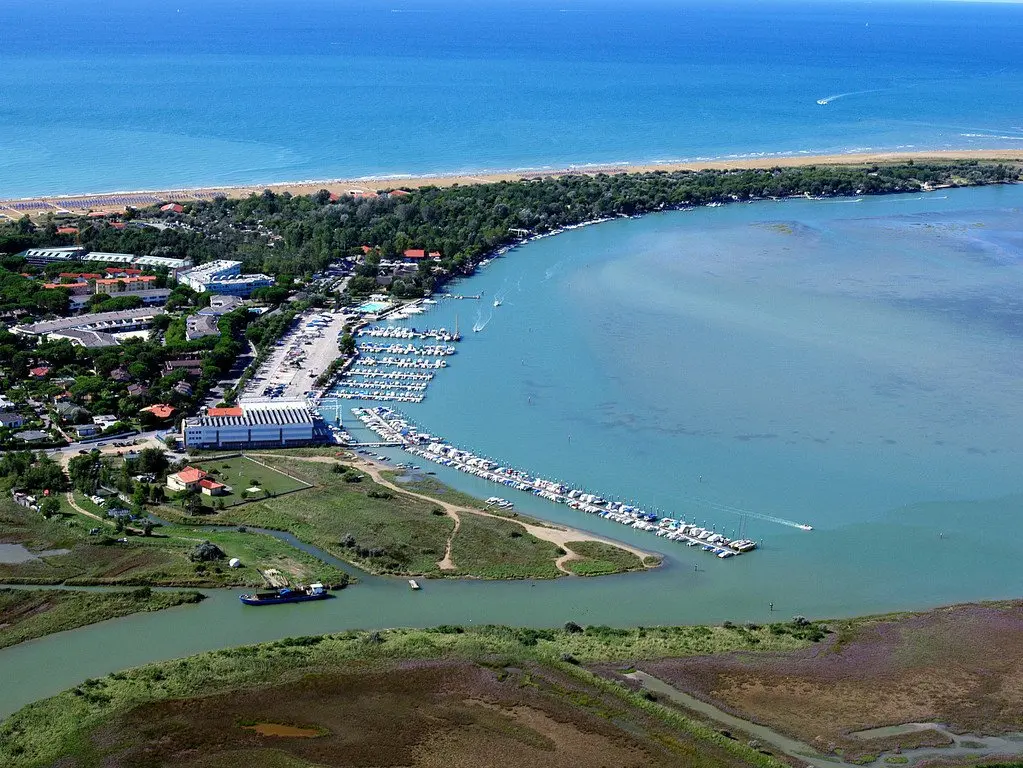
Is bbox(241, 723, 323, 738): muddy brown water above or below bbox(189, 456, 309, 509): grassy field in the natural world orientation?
below

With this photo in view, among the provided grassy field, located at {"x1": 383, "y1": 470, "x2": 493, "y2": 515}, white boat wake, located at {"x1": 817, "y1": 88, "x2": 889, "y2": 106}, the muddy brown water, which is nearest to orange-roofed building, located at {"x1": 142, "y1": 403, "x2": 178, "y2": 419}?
grassy field, located at {"x1": 383, "y1": 470, "x2": 493, "y2": 515}

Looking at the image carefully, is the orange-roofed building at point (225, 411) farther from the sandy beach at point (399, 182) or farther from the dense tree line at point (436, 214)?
the sandy beach at point (399, 182)

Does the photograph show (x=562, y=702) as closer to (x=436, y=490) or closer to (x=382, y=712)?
(x=382, y=712)

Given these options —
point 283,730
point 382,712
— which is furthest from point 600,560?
point 283,730

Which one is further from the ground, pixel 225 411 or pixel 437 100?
pixel 437 100

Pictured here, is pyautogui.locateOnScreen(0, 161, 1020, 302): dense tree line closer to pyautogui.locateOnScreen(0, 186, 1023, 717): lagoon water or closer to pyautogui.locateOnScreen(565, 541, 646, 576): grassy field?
pyautogui.locateOnScreen(0, 186, 1023, 717): lagoon water

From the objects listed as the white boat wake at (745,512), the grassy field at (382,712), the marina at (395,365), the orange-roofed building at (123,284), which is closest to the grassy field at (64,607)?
the grassy field at (382,712)

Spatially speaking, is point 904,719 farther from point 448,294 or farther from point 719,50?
point 719,50
